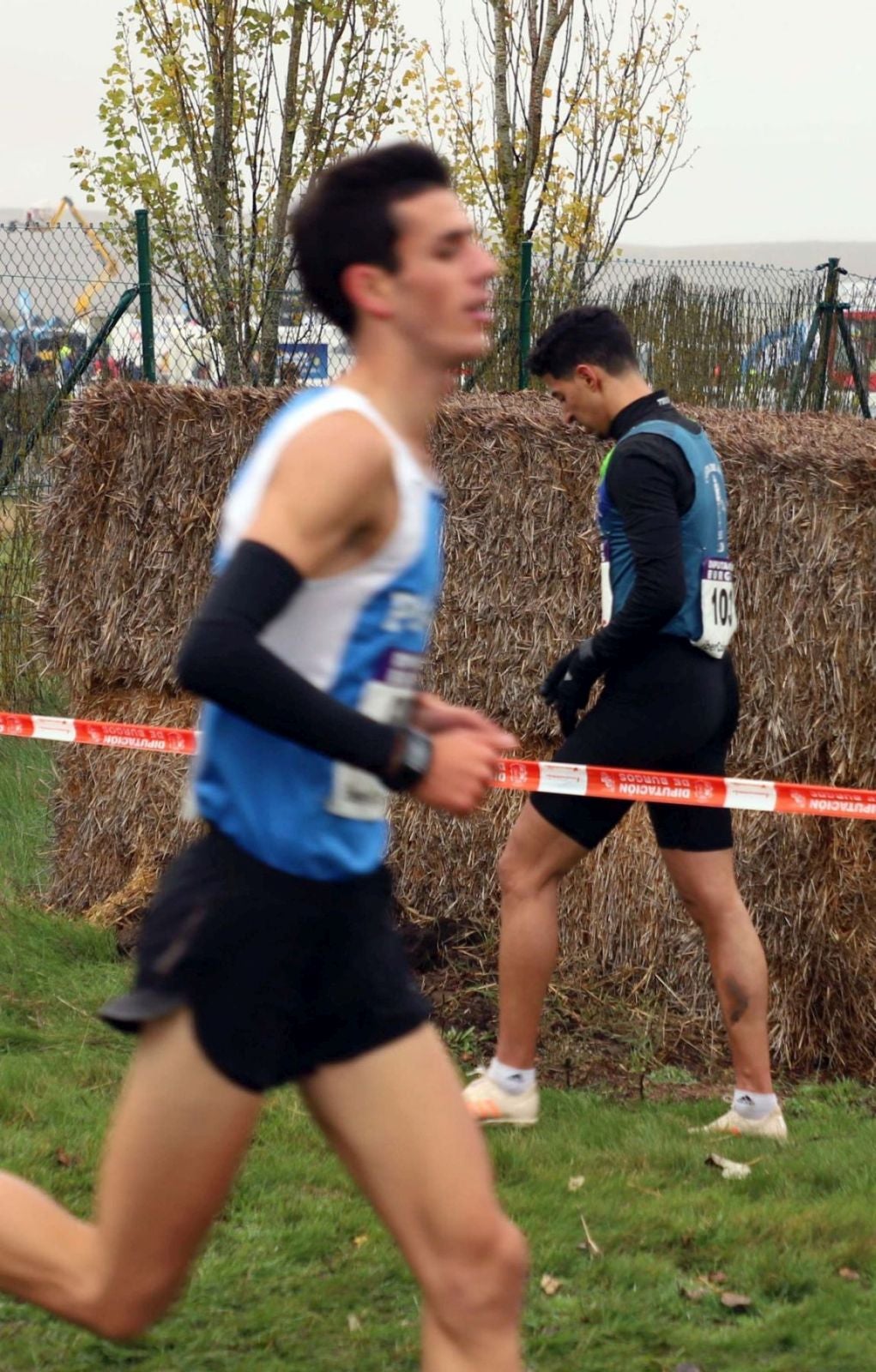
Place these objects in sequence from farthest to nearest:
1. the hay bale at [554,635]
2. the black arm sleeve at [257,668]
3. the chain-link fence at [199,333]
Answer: the chain-link fence at [199,333]
the hay bale at [554,635]
the black arm sleeve at [257,668]

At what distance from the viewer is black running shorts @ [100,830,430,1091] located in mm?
2389

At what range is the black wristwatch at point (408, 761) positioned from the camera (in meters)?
2.35

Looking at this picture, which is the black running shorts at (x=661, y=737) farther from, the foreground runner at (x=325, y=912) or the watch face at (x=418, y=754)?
the watch face at (x=418, y=754)

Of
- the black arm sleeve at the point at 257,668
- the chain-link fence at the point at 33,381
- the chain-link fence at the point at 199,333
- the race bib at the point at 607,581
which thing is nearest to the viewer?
the black arm sleeve at the point at 257,668

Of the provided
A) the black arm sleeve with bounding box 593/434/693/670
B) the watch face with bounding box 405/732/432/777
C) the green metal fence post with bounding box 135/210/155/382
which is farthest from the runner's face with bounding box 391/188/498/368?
the green metal fence post with bounding box 135/210/155/382

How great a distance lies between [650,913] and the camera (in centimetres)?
611

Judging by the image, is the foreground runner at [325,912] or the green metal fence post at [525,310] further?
the green metal fence post at [525,310]

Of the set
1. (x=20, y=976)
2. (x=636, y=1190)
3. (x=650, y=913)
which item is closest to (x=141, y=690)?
(x=20, y=976)

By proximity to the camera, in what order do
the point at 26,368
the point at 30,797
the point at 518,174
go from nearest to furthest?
the point at 30,797 < the point at 26,368 < the point at 518,174

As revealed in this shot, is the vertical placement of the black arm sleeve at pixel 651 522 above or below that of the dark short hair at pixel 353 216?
below

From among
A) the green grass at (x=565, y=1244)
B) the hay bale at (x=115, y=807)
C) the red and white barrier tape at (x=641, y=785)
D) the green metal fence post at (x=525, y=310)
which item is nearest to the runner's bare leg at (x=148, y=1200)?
the green grass at (x=565, y=1244)

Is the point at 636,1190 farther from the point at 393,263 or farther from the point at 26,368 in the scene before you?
the point at 26,368

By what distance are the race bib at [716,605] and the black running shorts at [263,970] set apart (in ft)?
7.75

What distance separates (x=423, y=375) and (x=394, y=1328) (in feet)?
6.71
